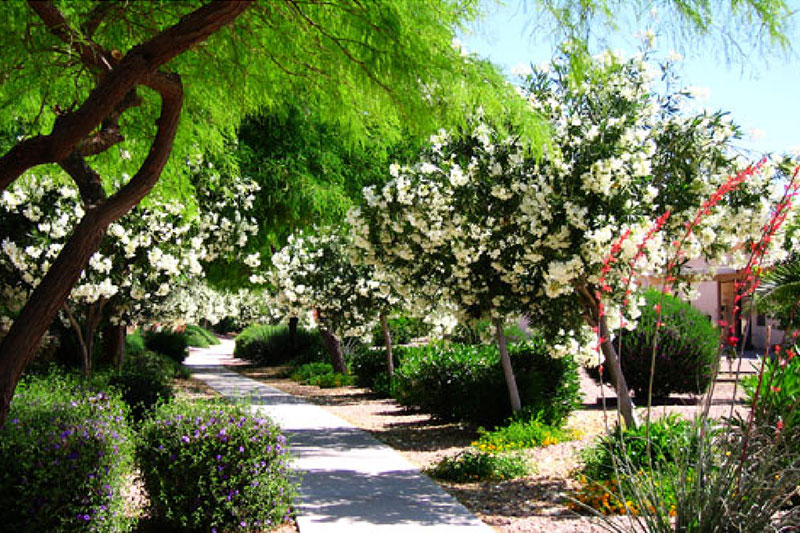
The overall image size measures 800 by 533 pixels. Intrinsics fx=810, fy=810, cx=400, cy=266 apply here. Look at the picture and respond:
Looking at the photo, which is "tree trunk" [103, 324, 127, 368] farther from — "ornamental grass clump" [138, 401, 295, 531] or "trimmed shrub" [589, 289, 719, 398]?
"ornamental grass clump" [138, 401, 295, 531]

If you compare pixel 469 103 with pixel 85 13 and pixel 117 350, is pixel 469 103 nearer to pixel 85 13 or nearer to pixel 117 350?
pixel 85 13

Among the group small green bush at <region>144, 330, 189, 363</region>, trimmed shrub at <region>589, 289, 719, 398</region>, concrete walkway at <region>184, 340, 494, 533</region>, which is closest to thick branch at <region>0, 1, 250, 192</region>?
concrete walkway at <region>184, 340, 494, 533</region>

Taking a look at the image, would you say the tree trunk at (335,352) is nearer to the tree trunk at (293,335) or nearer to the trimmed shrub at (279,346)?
the trimmed shrub at (279,346)

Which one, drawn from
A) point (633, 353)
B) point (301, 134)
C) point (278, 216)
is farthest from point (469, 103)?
point (633, 353)

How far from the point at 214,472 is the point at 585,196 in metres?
4.60

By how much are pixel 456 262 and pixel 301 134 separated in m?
4.13

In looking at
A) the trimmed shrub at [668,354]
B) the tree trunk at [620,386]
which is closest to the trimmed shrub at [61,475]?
the tree trunk at [620,386]

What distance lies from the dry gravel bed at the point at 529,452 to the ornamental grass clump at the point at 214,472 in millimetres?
1976

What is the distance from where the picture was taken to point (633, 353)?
14.9m

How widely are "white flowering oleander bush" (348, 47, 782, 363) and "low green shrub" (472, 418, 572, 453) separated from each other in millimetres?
1328

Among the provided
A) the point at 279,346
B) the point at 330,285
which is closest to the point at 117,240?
the point at 330,285

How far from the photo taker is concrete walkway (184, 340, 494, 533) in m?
6.81

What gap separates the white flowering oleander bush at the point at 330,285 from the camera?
19719mm

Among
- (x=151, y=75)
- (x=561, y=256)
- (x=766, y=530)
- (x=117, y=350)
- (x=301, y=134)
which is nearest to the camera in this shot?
(x=766, y=530)
